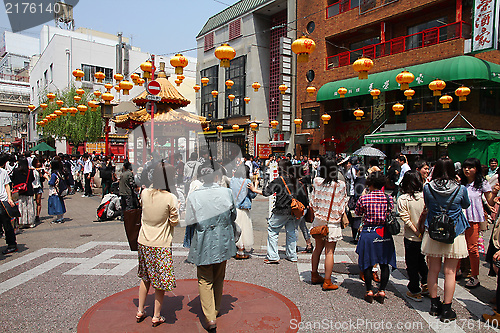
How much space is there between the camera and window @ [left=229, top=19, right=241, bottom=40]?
31.4 m

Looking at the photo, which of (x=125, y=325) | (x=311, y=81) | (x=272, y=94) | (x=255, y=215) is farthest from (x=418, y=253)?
(x=272, y=94)

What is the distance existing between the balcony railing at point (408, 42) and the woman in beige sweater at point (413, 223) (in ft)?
50.5

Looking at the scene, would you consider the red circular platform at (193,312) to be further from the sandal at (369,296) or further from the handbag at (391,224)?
the handbag at (391,224)

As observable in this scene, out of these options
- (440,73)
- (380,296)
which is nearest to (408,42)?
(440,73)

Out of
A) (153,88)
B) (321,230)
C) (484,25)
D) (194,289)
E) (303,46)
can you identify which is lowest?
(194,289)

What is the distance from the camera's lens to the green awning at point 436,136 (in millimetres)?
15023

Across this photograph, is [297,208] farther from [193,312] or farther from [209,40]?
[209,40]

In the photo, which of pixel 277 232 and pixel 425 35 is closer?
pixel 277 232

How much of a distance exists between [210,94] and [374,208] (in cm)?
3358

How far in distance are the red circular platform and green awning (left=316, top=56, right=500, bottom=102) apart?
593 inches

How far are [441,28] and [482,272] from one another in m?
16.1

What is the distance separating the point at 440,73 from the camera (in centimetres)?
1563

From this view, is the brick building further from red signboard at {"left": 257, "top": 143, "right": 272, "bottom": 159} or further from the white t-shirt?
the white t-shirt

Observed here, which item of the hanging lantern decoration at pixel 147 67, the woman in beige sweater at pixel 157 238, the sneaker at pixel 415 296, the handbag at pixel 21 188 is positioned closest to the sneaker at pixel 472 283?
the sneaker at pixel 415 296
